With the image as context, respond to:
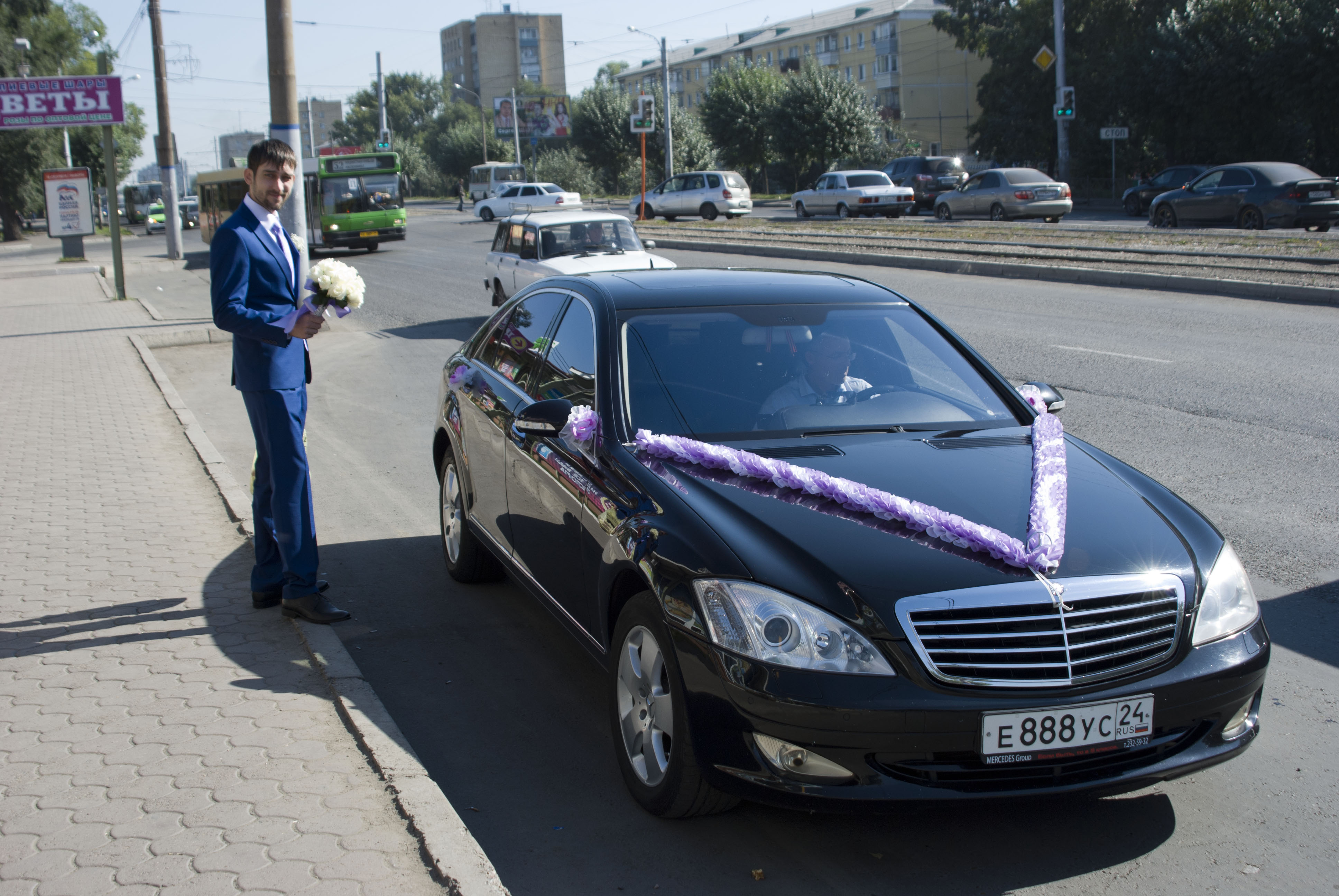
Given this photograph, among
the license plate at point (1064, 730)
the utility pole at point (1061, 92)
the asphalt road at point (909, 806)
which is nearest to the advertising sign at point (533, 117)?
the utility pole at point (1061, 92)

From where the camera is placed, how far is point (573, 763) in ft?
12.6

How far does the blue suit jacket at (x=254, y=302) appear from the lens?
4648 millimetres

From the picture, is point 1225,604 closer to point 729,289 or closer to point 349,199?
point 729,289

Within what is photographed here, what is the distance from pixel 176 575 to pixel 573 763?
2.86 meters

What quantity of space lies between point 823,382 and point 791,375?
118 mm

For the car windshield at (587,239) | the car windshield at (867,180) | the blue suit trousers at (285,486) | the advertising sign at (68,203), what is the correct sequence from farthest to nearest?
the car windshield at (867,180) → the advertising sign at (68,203) → the car windshield at (587,239) → the blue suit trousers at (285,486)

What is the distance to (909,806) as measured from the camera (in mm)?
2885

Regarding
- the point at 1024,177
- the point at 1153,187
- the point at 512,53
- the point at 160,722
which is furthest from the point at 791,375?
the point at 512,53

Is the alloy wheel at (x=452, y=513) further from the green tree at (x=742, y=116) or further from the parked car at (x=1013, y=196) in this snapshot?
the green tree at (x=742, y=116)

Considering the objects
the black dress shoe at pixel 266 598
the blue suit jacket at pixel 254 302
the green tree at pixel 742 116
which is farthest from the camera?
the green tree at pixel 742 116

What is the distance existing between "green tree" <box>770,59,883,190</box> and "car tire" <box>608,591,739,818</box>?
59.8 metres

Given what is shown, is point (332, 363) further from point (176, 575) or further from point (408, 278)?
point (408, 278)

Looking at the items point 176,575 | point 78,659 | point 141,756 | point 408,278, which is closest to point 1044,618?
point 141,756

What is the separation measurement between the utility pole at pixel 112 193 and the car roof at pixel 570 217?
9.40 metres
